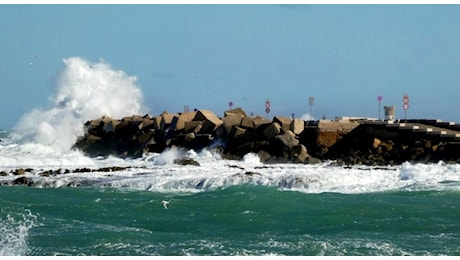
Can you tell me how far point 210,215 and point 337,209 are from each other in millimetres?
2106

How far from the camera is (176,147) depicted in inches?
1014

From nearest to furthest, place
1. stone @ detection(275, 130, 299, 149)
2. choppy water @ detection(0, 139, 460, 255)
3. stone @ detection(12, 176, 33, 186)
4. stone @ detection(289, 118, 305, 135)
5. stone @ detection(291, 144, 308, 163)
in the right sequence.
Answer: choppy water @ detection(0, 139, 460, 255) → stone @ detection(12, 176, 33, 186) → stone @ detection(291, 144, 308, 163) → stone @ detection(275, 130, 299, 149) → stone @ detection(289, 118, 305, 135)

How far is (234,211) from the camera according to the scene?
13.1 metres

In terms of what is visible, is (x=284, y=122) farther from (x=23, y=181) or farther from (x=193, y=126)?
(x=23, y=181)

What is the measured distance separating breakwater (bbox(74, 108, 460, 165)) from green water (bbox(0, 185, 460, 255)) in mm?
6591

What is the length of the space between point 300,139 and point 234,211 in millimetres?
11253

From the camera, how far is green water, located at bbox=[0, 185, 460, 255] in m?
9.94

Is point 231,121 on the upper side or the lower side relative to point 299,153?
upper

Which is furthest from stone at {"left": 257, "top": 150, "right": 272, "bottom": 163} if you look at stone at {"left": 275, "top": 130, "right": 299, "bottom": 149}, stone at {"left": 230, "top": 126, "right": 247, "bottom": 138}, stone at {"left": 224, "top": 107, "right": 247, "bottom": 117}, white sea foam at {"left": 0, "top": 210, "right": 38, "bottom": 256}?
white sea foam at {"left": 0, "top": 210, "right": 38, "bottom": 256}

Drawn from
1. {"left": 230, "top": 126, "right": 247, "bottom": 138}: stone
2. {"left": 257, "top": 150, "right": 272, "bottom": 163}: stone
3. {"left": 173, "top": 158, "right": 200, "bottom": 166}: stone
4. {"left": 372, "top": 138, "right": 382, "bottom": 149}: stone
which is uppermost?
{"left": 230, "top": 126, "right": 247, "bottom": 138}: stone

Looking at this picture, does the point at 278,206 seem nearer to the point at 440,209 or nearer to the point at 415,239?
the point at 440,209

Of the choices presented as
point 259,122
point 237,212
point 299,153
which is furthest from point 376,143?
point 237,212

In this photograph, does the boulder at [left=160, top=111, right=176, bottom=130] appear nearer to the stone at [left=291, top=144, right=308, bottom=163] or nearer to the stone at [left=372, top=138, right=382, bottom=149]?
the stone at [left=291, top=144, right=308, bottom=163]

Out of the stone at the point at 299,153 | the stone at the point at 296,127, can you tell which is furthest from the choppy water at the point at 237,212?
the stone at the point at 296,127
